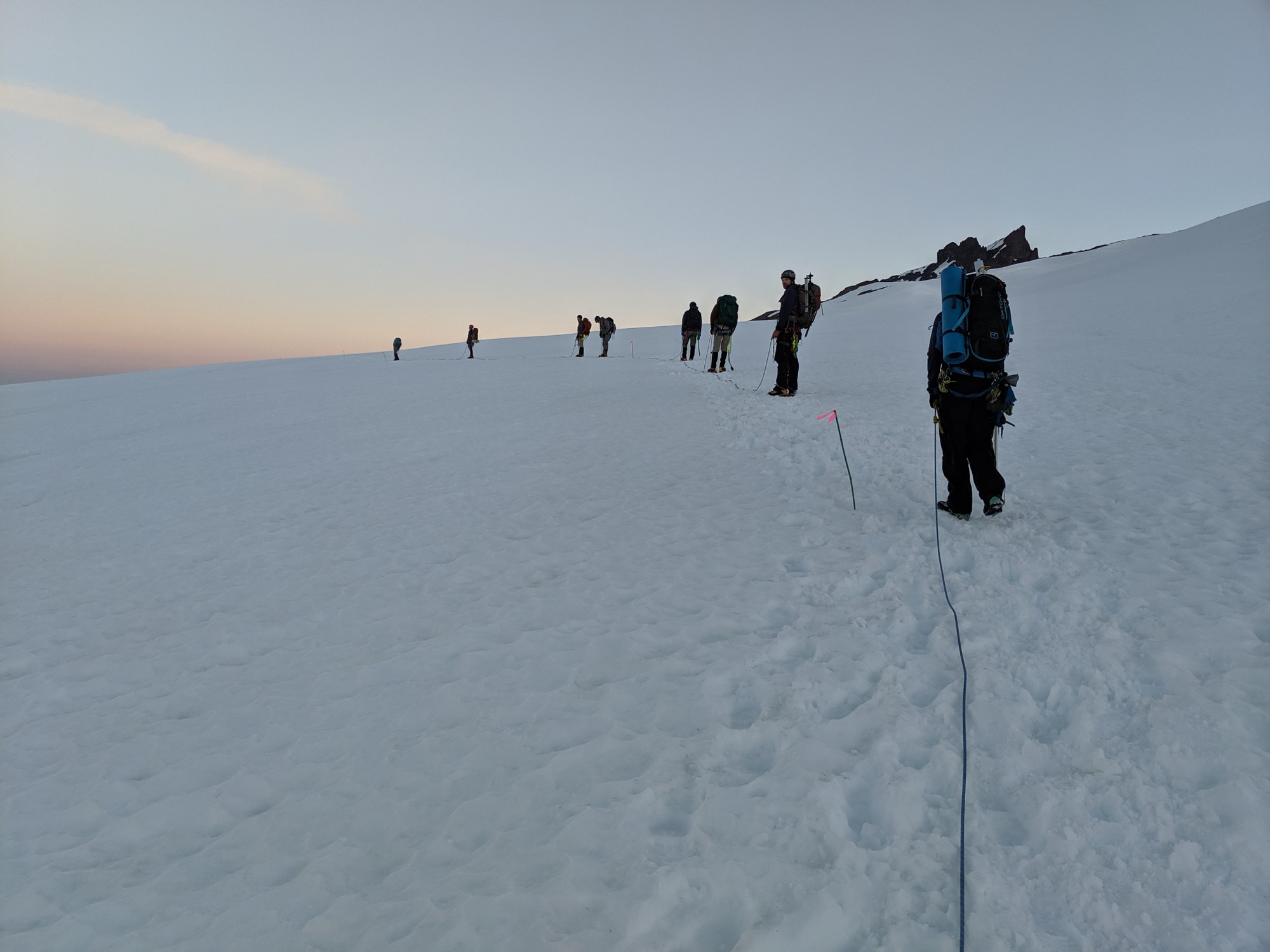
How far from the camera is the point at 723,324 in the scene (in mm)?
16625

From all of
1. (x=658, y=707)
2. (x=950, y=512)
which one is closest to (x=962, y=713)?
(x=658, y=707)

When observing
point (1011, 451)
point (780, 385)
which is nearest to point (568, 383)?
point (780, 385)

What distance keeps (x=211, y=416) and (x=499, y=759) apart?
18633 millimetres

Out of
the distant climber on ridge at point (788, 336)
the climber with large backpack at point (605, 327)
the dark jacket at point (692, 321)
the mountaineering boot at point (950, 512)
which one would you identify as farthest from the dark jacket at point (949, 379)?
the climber with large backpack at point (605, 327)

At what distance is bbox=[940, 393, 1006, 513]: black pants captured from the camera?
231 inches

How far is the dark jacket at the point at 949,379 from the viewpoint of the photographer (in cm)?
579

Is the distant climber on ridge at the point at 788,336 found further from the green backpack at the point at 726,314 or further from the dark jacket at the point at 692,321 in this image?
the dark jacket at the point at 692,321

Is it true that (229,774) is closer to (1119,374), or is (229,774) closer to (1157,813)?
(1157,813)

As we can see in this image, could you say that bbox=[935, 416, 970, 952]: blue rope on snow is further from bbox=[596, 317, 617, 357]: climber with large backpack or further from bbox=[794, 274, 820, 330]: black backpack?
bbox=[596, 317, 617, 357]: climber with large backpack

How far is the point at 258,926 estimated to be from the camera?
8.73ft

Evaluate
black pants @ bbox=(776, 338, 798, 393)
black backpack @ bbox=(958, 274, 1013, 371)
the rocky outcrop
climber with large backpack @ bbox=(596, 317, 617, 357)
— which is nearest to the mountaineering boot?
black backpack @ bbox=(958, 274, 1013, 371)

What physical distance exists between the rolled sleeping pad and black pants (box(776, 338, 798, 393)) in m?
6.46

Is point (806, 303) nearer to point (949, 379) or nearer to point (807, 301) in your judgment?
point (807, 301)

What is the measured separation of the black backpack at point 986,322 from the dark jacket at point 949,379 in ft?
0.46
